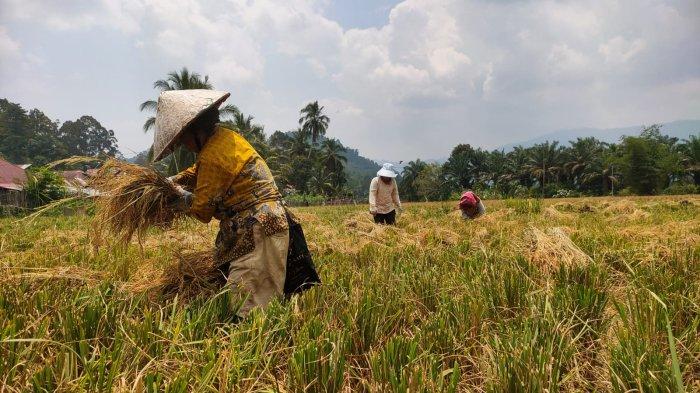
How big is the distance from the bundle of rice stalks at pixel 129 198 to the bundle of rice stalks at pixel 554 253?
94.6 inches

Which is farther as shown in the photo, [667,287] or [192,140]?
[192,140]

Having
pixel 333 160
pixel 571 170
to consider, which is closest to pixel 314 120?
pixel 333 160

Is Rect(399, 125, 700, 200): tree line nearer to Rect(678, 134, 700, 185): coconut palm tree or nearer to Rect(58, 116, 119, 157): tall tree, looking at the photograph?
Rect(678, 134, 700, 185): coconut palm tree

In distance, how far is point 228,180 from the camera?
2.47 metres

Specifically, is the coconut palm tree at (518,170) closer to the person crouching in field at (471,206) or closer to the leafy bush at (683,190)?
the leafy bush at (683,190)

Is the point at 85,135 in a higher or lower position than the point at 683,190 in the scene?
higher

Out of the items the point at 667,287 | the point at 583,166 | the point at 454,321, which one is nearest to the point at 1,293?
the point at 454,321

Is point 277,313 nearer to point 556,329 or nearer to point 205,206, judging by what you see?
point 205,206

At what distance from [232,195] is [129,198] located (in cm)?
66

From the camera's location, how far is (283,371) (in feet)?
5.21

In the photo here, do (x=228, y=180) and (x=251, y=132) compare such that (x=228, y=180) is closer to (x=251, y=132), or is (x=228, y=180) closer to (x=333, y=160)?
(x=251, y=132)

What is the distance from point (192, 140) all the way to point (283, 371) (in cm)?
153

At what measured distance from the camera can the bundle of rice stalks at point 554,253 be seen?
271 centimetres

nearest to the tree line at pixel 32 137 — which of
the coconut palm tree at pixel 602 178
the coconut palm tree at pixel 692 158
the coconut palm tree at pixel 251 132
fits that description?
the coconut palm tree at pixel 251 132
